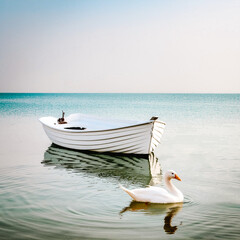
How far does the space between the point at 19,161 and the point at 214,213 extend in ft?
26.0

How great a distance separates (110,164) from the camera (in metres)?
12.4

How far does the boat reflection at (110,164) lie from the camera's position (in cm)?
1071

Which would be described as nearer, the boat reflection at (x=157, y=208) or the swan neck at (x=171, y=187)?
the boat reflection at (x=157, y=208)

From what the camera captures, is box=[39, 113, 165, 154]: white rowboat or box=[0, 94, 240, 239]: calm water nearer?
box=[0, 94, 240, 239]: calm water

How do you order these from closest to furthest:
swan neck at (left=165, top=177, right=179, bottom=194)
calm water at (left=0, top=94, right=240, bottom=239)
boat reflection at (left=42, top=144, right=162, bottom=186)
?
calm water at (left=0, top=94, right=240, bottom=239) < swan neck at (left=165, top=177, right=179, bottom=194) < boat reflection at (left=42, top=144, right=162, bottom=186)

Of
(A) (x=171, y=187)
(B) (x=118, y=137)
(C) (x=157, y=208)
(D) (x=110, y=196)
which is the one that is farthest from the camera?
(B) (x=118, y=137)

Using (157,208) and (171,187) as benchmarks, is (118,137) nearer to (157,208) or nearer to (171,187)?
(171,187)

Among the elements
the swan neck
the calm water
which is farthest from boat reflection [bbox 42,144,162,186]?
the swan neck

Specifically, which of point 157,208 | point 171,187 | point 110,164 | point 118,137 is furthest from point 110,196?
point 118,137

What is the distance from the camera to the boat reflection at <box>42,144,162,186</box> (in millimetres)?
10711

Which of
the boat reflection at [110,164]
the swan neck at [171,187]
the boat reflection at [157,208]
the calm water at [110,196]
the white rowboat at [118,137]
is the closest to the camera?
the calm water at [110,196]

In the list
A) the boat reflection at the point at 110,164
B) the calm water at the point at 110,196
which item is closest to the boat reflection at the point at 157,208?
the calm water at the point at 110,196

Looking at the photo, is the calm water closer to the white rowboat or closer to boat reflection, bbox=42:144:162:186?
boat reflection, bbox=42:144:162:186

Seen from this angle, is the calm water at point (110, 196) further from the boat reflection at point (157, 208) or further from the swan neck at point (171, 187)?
the swan neck at point (171, 187)
